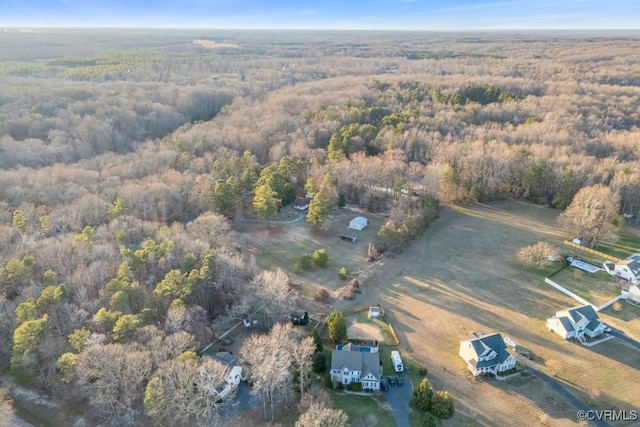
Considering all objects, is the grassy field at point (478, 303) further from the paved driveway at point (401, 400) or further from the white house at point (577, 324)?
the paved driveway at point (401, 400)

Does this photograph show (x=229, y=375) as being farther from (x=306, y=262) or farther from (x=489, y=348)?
(x=489, y=348)

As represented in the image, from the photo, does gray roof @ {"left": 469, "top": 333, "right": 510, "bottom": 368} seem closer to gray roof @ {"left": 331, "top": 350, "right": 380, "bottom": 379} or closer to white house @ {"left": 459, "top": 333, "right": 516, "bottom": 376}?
white house @ {"left": 459, "top": 333, "right": 516, "bottom": 376}

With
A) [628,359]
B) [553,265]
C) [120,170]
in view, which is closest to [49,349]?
[120,170]

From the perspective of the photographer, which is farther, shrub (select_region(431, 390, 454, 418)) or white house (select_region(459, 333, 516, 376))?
white house (select_region(459, 333, 516, 376))

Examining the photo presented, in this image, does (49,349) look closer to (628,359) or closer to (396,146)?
(628,359)

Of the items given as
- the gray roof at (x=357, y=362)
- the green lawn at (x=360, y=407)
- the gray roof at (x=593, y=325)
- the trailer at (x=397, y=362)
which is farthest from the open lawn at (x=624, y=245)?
the green lawn at (x=360, y=407)

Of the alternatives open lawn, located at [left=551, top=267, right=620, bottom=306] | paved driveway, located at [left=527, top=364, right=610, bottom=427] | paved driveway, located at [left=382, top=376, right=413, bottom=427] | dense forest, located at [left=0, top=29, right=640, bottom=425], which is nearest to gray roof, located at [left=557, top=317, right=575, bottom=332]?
paved driveway, located at [left=527, top=364, right=610, bottom=427]
